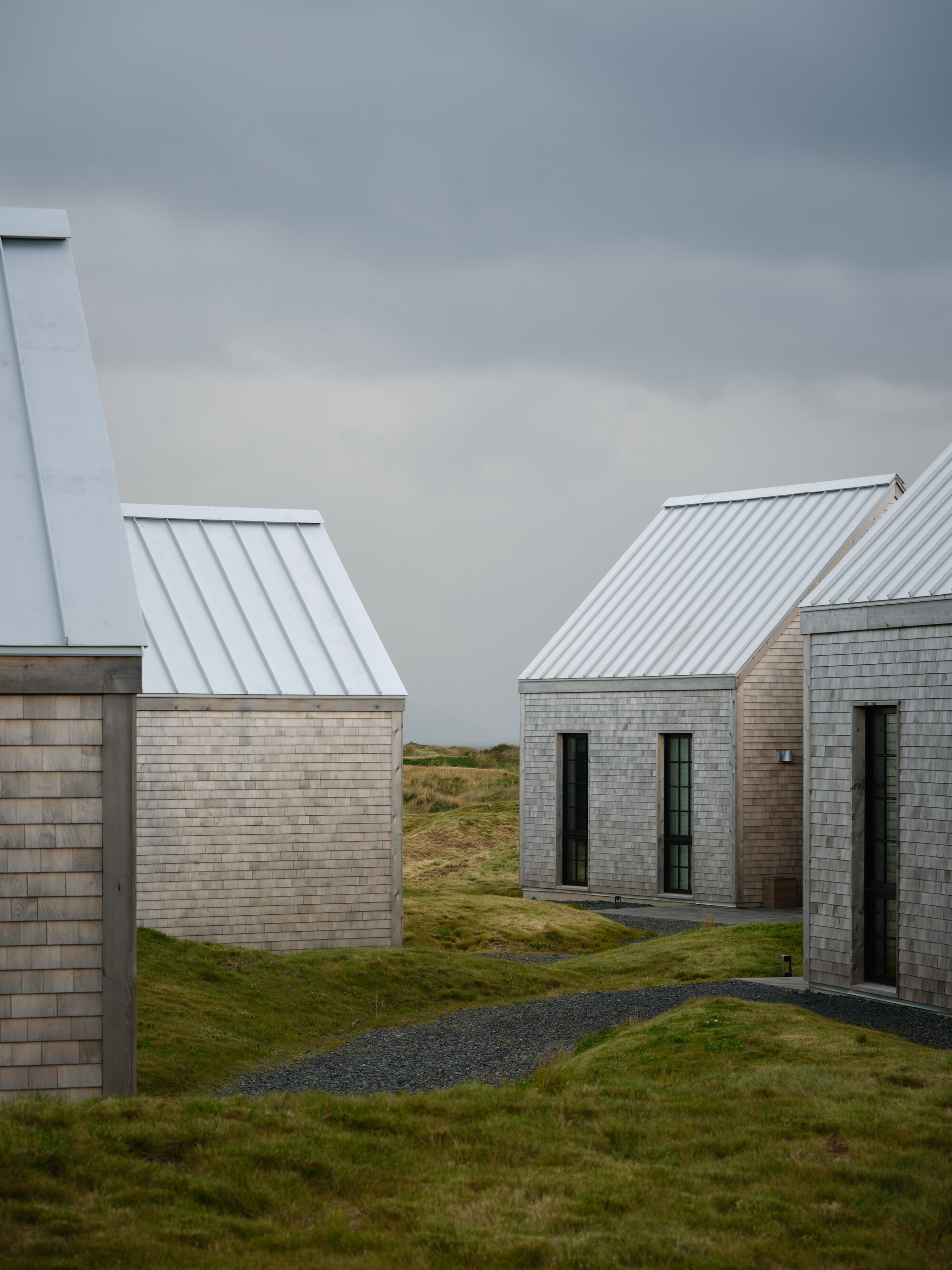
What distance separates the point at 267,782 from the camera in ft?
52.7

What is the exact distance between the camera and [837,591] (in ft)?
43.2

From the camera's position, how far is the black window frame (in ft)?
77.7

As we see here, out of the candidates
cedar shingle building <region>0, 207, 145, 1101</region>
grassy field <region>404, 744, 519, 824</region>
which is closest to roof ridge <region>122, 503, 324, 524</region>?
cedar shingle building <region>0, 207, 145, 1101</region>

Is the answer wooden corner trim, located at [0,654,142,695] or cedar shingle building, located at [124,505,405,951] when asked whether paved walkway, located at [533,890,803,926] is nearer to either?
cedar shingle building, located at [124,505,405,951]

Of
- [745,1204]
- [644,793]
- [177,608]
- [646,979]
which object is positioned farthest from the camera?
[644,793]

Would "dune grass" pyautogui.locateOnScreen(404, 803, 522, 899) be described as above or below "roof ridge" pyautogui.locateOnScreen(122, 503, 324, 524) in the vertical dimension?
below

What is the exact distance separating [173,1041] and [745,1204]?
245 inches

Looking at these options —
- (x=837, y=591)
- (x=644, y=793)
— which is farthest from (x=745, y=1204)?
(x=644, y=793)

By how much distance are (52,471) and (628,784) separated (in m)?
15.1

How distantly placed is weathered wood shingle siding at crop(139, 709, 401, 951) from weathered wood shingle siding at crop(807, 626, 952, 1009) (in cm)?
578

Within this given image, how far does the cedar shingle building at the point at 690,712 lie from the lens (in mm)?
21078

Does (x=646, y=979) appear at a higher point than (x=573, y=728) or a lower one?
lower

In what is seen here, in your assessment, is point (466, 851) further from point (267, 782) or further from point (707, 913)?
point (267, 782)

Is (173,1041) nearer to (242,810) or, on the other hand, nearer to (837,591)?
(242,810)
